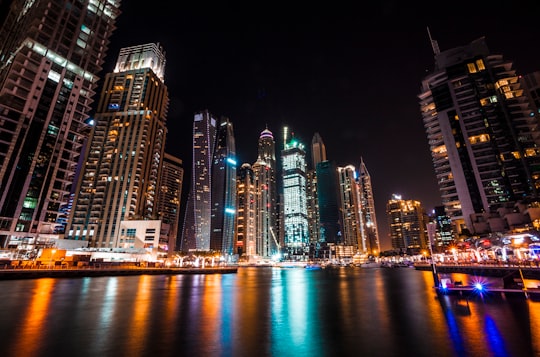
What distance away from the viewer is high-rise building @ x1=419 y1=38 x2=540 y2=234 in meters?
89.1

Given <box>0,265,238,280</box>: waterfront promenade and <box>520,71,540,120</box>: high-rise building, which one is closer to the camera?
<box>0,265,238,280</box>: waterfront promenade

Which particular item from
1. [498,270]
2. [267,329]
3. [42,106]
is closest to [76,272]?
[42,106]

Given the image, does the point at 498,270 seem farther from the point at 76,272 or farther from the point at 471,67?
the point at 471,67

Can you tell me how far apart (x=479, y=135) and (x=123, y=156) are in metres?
148

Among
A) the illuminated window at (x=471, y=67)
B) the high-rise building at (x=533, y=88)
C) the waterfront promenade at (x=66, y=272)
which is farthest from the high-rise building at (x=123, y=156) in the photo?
the high-rise building at (x=533, y=88)

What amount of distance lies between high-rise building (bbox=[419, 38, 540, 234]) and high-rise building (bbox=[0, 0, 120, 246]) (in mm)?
137170

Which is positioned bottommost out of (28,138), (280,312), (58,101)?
(280,312)

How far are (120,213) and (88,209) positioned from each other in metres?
15.4

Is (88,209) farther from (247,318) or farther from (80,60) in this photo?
(247,318)

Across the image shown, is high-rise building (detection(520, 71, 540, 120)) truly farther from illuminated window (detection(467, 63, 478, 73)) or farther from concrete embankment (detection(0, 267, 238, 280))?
concrete embankment (detection(0, 267, 238, 280))

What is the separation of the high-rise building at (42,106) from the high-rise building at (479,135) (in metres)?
137

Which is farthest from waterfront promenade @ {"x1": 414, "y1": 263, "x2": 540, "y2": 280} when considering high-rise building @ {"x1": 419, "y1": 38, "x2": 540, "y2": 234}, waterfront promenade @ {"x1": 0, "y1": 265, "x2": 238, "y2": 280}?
waterfront promenade @ {"x1": 0, "y1": 265, "x2": 238, "y2": 280}

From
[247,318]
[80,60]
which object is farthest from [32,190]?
[247,318]

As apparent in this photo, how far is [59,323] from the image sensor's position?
17.3 m
